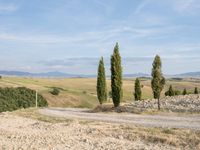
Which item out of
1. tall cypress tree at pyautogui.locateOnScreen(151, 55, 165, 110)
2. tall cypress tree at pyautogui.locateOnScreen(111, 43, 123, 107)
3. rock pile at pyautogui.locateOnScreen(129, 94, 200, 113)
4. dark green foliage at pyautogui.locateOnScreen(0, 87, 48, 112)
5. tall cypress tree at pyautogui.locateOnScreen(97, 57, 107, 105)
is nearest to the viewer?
rock pile at pyautogui.locateOnScreen(129, 94, 200, 113)

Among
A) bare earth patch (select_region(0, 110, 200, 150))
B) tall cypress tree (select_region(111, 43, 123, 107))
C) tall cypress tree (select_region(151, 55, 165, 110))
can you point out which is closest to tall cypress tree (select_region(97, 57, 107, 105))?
tall cypress tree (select_region(111, 43, 123, 107))

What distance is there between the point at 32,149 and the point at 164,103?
3366 cm

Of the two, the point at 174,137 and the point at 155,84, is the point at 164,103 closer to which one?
the point at 155,84

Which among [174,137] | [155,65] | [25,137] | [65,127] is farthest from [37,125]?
[155,65]

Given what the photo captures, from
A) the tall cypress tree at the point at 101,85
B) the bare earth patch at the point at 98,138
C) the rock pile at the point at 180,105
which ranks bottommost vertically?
the bare earth patch at the point at 98,138

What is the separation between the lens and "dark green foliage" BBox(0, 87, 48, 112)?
6870 cm

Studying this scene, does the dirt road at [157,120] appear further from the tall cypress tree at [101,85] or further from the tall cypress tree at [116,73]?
the tall cypress tree at [101,85]

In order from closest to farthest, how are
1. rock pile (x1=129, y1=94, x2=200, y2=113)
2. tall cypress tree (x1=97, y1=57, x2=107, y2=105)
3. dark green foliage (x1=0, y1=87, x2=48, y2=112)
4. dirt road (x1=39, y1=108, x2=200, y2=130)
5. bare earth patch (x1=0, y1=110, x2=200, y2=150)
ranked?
bare earth patch (x1=0, y1=110, x2=200, y2=150) < dirt road (x1=39, y1=108, x2=200, y2=130) < rock pile (x1=129, y1=94, x2=200, y2=113) < tall cypress tree (x1=97, y1=57, x2=107, y2=105) < dark green foliage (x1=0, y1=87, x2=48, y2=112)

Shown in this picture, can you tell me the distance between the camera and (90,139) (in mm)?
23375

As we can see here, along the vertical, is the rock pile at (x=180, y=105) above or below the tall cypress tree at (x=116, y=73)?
below

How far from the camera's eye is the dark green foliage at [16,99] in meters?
68.7

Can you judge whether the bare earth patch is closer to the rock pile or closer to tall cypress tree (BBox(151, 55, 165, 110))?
the rock pile

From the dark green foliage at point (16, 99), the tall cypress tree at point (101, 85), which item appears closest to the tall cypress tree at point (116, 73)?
the tall cypress tree at point (101, 85)

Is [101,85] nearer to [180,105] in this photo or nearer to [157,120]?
[180,105]
